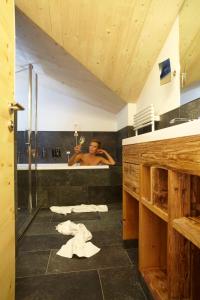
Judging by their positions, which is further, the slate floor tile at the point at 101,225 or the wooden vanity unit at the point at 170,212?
the slate floor tile at the point at 101,225

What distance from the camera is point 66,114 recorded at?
3859 millimetres

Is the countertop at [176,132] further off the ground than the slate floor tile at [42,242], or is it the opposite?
the countertop at [176,132]

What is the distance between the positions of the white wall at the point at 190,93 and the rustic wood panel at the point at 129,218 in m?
0.94

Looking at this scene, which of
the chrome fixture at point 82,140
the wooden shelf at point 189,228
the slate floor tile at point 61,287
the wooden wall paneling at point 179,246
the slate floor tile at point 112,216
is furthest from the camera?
the chrome fixture at point 82,140

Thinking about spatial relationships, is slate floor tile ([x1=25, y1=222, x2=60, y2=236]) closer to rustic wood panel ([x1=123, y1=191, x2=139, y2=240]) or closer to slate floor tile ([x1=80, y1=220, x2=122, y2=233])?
slate floor tile ([x1=80, y1=220, x2=122, y2=233])

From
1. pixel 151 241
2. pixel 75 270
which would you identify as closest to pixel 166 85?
pixel 151 241

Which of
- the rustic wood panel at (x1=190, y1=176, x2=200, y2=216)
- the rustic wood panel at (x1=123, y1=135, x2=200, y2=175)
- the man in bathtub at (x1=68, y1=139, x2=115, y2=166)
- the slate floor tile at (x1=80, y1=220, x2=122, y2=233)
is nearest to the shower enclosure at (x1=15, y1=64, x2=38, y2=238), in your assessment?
the slate floor tile at (x1=80, y1=220, x2=122, y2=233)

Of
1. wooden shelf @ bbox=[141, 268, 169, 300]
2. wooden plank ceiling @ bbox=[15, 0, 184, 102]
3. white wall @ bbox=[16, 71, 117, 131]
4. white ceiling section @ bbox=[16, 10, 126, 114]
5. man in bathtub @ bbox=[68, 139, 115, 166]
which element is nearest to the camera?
wooden shelf @ bbox=[141, 268, 169, 300]

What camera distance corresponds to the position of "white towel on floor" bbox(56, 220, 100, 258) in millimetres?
1623

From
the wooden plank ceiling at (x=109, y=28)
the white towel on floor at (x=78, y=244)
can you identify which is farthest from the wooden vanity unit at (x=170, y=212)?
the wooden plank ceiling at (x=109, y=28)

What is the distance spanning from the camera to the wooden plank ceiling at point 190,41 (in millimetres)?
1495

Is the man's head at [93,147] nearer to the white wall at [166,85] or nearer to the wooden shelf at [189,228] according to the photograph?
the white wall at [166,85]

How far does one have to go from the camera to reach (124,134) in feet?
10.5

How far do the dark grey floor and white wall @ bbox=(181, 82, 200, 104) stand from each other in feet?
4.46
